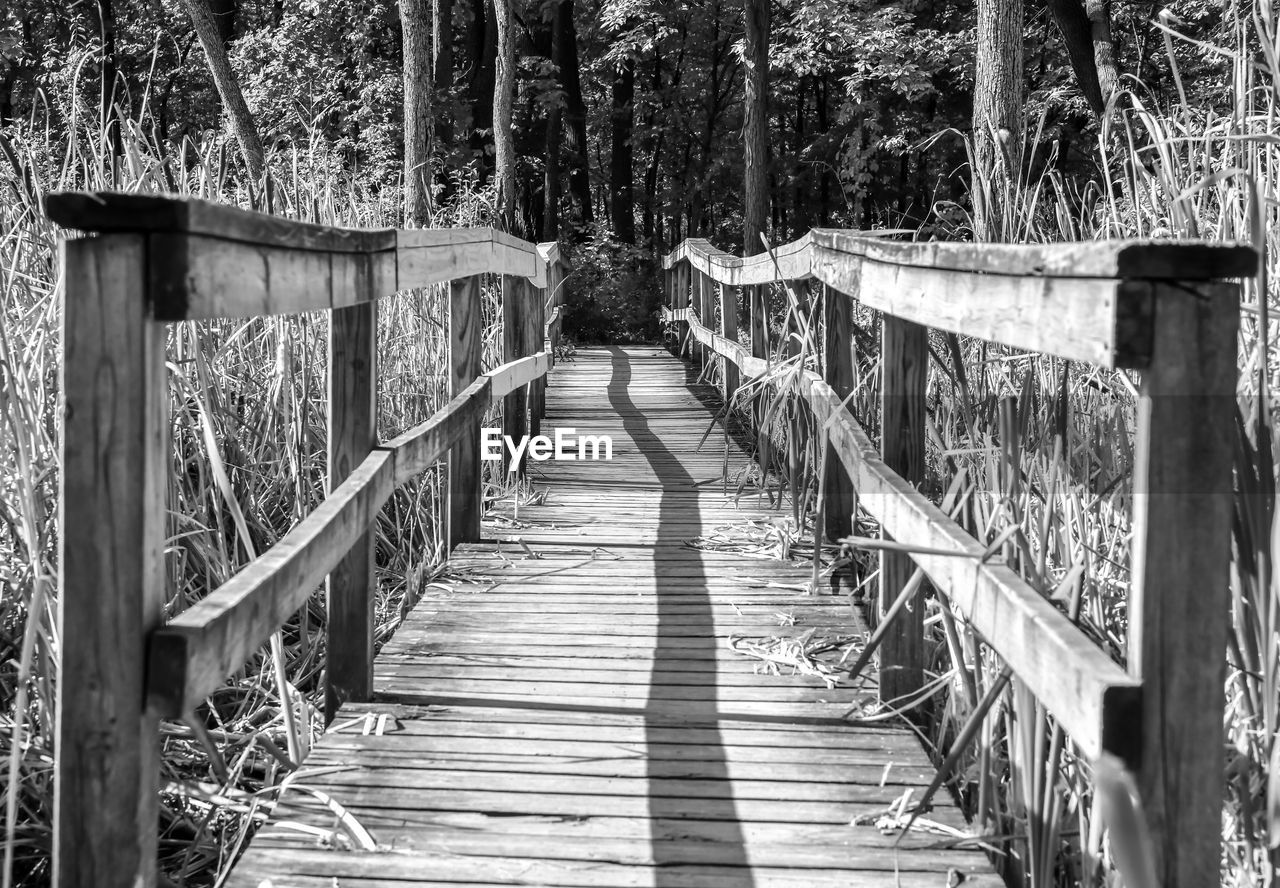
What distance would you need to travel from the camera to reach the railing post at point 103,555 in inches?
64.8

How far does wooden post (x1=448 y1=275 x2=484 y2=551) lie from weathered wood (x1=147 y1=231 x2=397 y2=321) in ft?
5.62

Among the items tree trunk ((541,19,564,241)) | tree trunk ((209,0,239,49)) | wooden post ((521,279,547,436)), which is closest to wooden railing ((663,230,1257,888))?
wooden post ((521,279,547,436))

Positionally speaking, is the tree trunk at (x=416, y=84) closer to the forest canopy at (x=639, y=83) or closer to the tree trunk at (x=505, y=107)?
the forest canopy at (x=639, y=83)

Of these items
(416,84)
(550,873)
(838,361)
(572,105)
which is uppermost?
(572,105)

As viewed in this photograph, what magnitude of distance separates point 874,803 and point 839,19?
55.7 feet

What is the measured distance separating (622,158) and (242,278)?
23.8m

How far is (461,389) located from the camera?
4652 mm

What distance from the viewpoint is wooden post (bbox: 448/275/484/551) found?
4621 mm

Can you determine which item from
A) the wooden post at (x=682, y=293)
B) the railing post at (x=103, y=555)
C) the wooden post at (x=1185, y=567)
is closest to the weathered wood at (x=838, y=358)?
the wooden post at (x=1185, y=567)

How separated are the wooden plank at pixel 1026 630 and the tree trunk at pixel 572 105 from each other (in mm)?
20120

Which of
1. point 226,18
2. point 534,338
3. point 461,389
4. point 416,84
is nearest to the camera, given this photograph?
point 461,389

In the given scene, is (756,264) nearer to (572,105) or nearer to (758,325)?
(758,325)

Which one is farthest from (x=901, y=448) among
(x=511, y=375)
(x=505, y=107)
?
(x=505, y=107)

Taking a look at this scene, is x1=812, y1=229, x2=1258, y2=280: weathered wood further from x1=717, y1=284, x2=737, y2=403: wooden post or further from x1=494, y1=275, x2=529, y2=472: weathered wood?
x1=717, y1=284, x2=737, y2=403: wooden post
